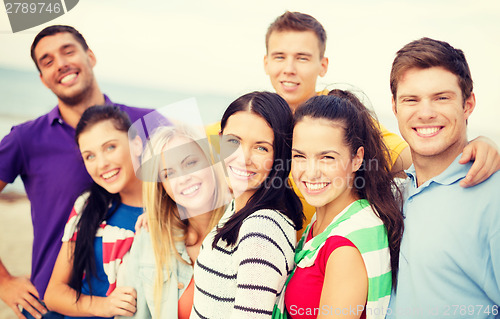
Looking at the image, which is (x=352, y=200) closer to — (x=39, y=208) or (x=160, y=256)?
(x=160, y=256)

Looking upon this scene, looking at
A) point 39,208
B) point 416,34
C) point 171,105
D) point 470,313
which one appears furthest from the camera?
point 416,34

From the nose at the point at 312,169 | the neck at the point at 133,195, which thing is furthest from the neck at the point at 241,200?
the neck at the point at 133,195

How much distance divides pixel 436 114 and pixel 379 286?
0.65 m

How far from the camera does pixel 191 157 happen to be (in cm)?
197

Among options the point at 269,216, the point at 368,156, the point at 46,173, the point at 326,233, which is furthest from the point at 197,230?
the point at 46,173

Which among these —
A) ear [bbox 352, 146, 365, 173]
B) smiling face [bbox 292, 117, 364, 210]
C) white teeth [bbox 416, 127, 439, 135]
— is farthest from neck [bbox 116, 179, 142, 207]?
white teeth [bbox 416, 127, 439, 135]

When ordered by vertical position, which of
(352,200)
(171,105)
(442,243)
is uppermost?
(171,105)

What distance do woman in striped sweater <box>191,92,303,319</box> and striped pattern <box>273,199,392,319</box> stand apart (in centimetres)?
10

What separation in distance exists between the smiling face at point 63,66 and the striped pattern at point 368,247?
1.80 metres

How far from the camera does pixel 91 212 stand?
2.22 metres

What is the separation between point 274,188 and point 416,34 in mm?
2147

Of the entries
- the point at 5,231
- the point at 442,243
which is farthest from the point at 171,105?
the point at 5,231

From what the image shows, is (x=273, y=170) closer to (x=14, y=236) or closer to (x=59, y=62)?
(x=59, y=62)

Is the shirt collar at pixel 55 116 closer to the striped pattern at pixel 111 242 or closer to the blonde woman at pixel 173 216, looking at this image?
the striped pattern at pixel 111 242
